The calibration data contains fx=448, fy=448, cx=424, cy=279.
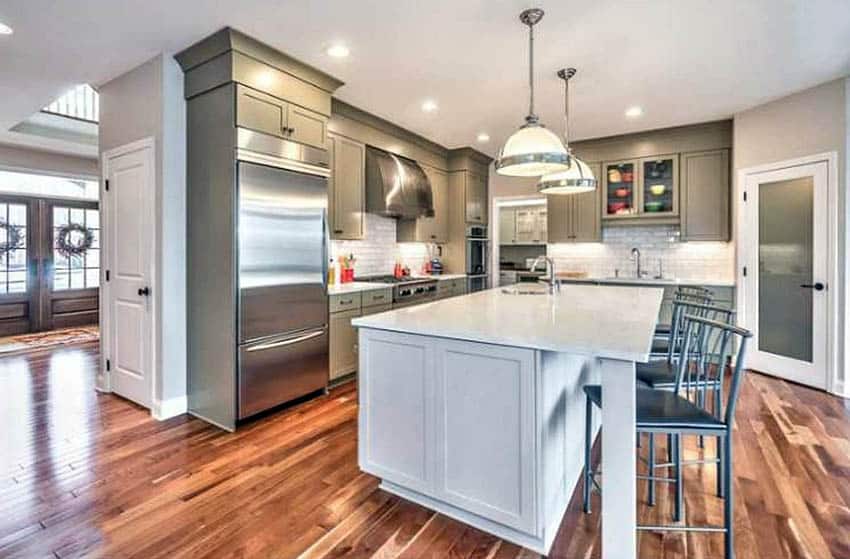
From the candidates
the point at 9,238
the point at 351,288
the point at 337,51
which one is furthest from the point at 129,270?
the point at 9,238

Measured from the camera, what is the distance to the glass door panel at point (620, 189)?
18.1 ft

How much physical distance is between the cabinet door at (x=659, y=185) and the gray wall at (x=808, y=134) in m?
0.70

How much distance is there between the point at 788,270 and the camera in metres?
4.31

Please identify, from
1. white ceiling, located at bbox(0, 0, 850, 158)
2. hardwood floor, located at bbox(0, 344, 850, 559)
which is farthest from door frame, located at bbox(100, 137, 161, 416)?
white ceiling, located at bbox(0, 0, 850, 158)

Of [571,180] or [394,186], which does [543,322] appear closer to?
[571,180]

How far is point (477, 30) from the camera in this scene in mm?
2902

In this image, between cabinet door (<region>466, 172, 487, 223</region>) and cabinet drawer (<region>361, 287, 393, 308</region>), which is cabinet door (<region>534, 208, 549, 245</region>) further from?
cabinet drawer (<region>361, 287, 393, 308</region>)

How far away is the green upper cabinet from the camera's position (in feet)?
18.8

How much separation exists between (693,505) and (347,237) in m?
3.46

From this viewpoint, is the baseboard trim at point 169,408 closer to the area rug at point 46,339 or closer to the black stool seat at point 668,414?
the black stool seat at point 668,414

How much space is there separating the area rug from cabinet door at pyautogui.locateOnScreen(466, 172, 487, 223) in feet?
17.9

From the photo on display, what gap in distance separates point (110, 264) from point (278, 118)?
6.34 feet

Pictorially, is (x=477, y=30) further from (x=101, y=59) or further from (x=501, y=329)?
(x=101, y=59)

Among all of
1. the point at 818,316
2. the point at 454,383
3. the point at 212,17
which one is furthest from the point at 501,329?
the point at 818,316
